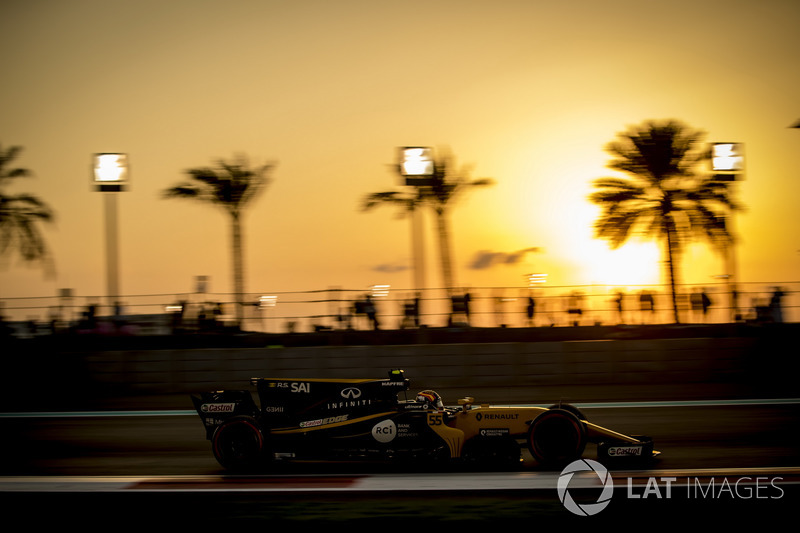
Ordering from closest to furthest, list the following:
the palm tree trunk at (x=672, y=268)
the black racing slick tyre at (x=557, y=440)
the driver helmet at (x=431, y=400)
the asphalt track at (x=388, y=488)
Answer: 1. the asphalt track at (x=388, y=488)
2. the black racing slick tyre at (x=557, y=440)
3. the driver helmet at (x=431, y=400)
4. the palm tree trunk at (x=672, y=268)

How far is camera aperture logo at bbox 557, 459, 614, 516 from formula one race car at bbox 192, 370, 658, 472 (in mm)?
144

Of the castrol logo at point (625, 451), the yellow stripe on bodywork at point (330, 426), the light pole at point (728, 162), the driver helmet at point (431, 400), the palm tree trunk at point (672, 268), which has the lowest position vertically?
the castrol logo at point (625, 451)

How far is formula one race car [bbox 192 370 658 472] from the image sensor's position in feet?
28.0

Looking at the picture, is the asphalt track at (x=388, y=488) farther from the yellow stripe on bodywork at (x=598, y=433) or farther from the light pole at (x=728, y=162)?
the light pole at (x=728, y=162)

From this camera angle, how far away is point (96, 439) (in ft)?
40.5

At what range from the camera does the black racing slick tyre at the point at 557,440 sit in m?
8.45

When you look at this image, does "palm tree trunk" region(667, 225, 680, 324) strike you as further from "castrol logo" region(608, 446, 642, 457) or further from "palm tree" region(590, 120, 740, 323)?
"castrol logo" region(608, 446, 642, 457)

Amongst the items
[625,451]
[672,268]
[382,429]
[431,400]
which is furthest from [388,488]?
[672,268]

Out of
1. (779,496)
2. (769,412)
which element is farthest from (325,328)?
(779,496)

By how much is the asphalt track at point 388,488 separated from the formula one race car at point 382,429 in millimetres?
220

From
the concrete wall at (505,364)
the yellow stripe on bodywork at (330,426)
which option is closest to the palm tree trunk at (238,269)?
the concrete wall at (505,364)

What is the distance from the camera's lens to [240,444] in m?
9.07

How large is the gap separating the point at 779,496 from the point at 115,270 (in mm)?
21065

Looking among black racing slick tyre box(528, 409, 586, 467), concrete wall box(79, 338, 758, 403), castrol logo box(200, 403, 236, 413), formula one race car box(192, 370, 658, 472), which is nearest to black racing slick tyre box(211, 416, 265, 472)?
formula one race car box(192, 370, 658, 472)
